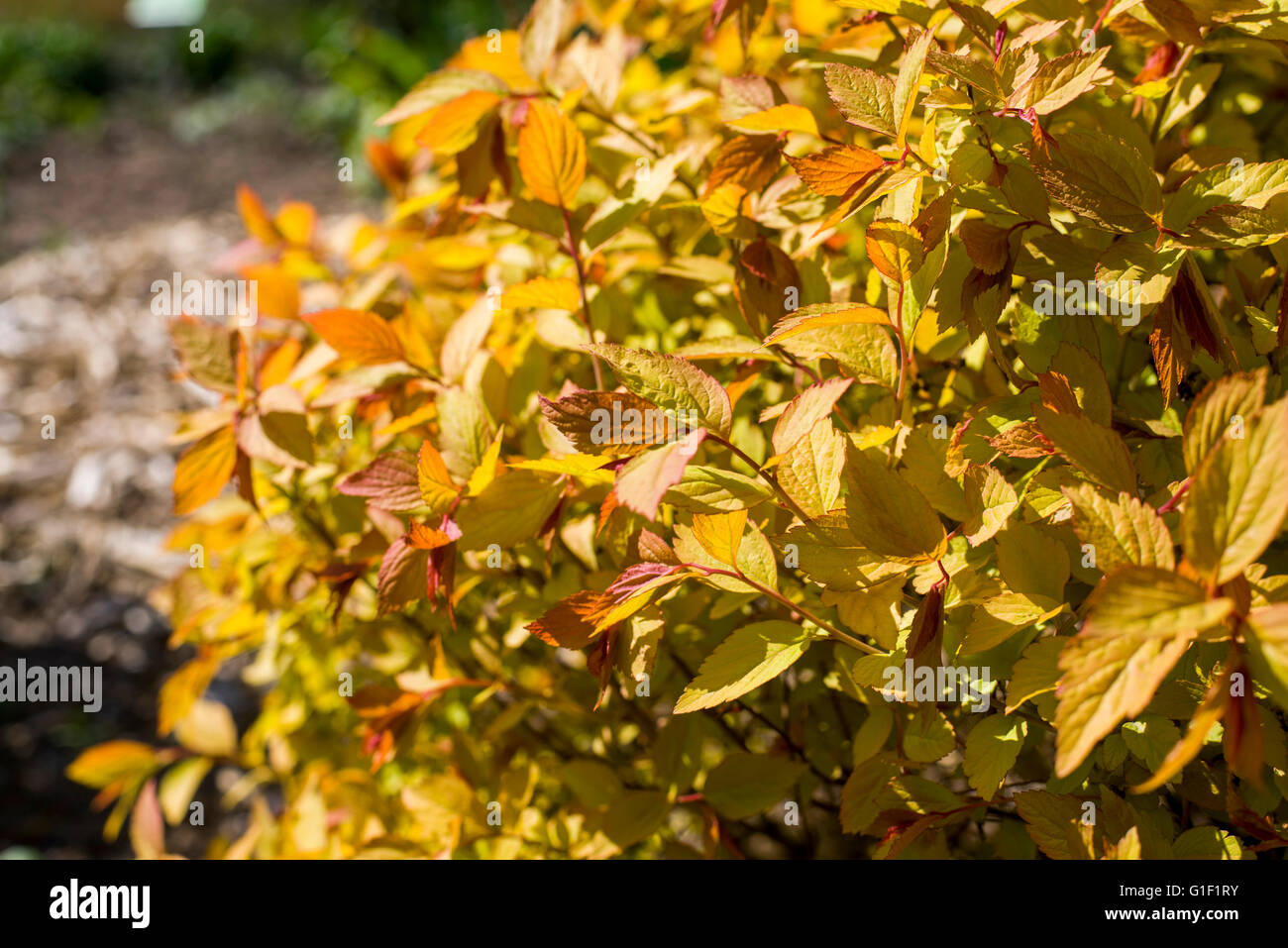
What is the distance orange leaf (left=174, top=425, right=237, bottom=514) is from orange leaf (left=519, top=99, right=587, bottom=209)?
18.8 inches

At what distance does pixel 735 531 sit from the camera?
82cm

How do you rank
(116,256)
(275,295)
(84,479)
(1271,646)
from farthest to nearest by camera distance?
(116,256)
(84,479)
(275,295)
(1271,646)

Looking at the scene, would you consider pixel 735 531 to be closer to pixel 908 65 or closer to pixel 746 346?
pixel 746 346

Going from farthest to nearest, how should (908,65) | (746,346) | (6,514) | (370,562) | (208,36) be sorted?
(208,36) < (6,514) < (370,562) < (746,346) < (908,65)

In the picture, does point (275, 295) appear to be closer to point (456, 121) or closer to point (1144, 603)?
point (456, 121)

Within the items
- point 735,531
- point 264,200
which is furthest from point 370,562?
point 264,200

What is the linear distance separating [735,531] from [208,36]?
37.7ft

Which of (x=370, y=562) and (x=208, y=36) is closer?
(x=370, y=562)

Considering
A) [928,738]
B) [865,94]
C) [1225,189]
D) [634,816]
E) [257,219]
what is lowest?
[634,816]

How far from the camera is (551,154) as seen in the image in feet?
3.27

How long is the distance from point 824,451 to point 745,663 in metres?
0.20

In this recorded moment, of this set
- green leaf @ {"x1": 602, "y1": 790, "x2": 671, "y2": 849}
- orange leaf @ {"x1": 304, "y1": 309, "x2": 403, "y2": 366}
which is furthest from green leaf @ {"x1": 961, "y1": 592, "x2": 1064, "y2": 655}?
orange leaf @ {"x1": 304, "y1": 309, "x2": 403, "y2": 366}

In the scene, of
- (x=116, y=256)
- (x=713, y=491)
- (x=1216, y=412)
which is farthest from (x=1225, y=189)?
(x=116, y=256)

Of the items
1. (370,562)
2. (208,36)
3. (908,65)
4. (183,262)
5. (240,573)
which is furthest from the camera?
(208,36)
